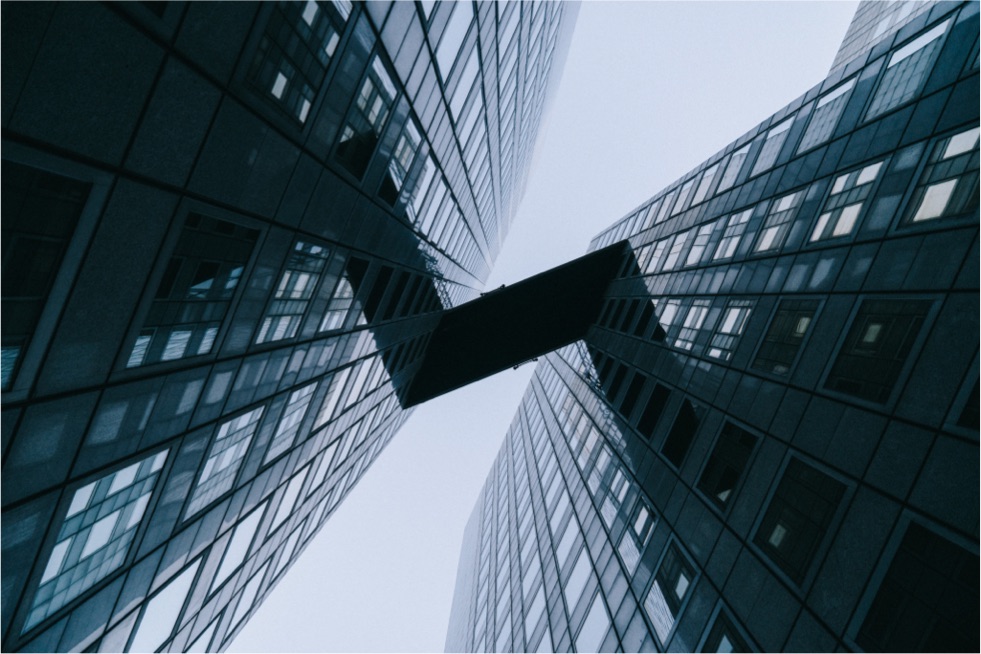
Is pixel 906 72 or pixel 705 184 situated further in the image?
pixel 705 184

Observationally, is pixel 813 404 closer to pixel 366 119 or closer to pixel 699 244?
pixel 366 119

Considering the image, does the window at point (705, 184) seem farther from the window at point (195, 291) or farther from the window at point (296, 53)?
the window at point (195, 291)

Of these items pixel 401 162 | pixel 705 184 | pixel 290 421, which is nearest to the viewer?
pixel 401 162

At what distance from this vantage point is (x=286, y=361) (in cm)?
1381

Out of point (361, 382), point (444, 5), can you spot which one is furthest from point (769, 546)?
point (361, 382)

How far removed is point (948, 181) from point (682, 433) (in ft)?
32.3

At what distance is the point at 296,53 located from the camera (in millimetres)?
8406

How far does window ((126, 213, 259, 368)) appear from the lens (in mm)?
7980

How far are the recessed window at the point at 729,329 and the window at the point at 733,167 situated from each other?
8122 mm

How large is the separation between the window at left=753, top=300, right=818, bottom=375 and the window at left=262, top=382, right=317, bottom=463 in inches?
524

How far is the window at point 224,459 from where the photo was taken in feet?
40.4

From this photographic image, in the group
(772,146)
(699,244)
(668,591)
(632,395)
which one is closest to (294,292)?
(668,591)

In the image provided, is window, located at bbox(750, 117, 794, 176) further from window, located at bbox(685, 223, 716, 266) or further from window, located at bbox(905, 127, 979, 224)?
window, located at bbox(905, 127, 979, 224)

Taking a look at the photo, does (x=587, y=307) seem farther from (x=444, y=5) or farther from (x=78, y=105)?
(x=78, y=105)
